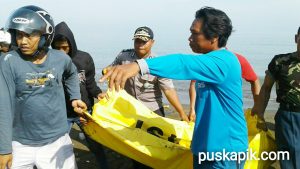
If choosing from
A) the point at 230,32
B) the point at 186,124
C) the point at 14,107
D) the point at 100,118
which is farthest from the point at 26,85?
the point at 186,124

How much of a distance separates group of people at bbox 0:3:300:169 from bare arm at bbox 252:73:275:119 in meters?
0.03

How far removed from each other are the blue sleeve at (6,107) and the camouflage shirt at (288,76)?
2.81 metres

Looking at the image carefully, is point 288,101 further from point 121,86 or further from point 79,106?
point 121,86

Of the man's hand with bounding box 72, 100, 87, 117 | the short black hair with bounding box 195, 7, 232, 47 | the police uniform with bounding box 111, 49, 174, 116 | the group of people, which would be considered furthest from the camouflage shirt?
the man's hand with bounding box 72, 100, 87, 117

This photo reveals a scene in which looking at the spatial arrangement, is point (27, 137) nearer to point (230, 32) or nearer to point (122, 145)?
point (122, 145)

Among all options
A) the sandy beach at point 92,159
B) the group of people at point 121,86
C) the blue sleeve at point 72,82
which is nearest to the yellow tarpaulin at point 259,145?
the group of people at point 121,86

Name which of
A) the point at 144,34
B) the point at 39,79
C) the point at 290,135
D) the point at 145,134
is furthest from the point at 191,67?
the point at 144,34

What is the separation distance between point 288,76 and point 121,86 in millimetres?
2665

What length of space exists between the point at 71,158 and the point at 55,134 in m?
0.32

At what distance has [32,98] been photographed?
3455mm

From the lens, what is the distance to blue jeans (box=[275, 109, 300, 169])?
14.9 ft

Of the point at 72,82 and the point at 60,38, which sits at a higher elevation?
the point at 60,38

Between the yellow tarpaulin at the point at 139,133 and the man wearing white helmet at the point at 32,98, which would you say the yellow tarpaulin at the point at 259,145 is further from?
Result: the man wearing white helmet at the point at 32,98

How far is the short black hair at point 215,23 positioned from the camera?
9.65 ft
